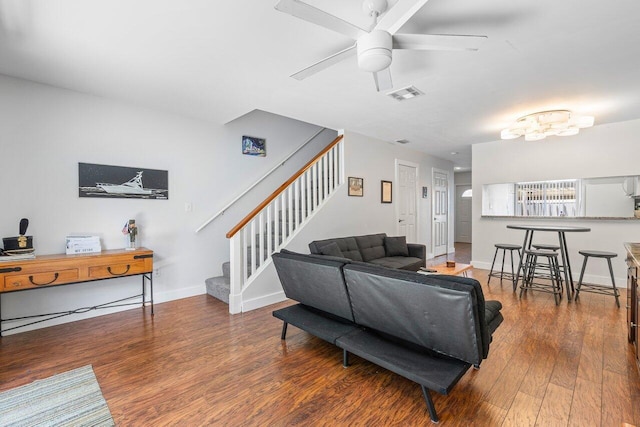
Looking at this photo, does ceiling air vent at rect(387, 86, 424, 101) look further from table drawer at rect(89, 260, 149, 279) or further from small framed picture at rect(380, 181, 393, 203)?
table drawer at rect(89, 260, 149, 279)

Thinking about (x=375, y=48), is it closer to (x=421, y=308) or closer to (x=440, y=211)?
(x=421, y=308)

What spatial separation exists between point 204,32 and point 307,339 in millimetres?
2683

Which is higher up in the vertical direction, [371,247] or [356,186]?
[356,186]

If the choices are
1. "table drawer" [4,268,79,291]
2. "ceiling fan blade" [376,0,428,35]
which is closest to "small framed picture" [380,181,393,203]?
"ceiling fan blade" [376,0,428,35]

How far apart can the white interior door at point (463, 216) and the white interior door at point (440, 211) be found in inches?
103

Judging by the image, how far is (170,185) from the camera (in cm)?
394

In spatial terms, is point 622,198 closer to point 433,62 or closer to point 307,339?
point 433,62

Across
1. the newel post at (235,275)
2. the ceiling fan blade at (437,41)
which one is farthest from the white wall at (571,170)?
the newel post at (235,275)

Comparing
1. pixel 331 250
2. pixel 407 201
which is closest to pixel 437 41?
pixel 331 250

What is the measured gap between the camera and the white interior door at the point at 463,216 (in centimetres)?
984

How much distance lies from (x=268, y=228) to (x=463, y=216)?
838 centimetres

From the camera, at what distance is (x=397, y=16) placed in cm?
175

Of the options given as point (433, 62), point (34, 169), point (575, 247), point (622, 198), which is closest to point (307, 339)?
point (433, 62)

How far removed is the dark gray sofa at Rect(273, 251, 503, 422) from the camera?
5.17 feet
